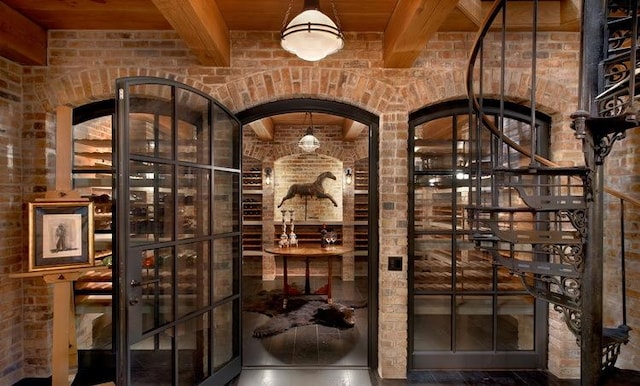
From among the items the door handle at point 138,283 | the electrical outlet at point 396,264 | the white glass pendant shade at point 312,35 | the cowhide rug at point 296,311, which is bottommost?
the cowhide rug at point 296,311

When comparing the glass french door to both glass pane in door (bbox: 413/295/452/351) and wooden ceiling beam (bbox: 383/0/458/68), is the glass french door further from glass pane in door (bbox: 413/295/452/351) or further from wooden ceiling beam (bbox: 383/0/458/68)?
glass pane in door (bbox: 413/295/452/351)

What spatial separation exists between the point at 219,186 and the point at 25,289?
185 cm

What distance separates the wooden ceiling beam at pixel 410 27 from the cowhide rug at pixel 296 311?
9.99 ft

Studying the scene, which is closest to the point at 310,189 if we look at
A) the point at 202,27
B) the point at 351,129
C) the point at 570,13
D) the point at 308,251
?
the point at 351,129

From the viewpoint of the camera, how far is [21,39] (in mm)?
2619

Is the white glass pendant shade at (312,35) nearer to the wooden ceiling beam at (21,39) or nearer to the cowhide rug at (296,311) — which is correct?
the wooden ceiling beam at (21,39)

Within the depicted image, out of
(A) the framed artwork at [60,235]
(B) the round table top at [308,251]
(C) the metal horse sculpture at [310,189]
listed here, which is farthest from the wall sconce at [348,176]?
(A) the framed artwork at [60,235]

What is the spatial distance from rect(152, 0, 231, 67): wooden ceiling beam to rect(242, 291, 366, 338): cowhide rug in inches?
112

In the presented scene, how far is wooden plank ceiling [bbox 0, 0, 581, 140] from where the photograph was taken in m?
2.33

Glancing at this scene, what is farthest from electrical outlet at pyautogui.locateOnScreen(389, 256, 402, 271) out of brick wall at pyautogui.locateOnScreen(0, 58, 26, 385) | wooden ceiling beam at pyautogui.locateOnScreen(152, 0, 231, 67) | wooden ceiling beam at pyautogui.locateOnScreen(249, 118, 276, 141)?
brick wall at pyautogui.locateOnScreen(0, 58, 26, 385)

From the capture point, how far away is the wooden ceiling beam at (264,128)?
511 cm

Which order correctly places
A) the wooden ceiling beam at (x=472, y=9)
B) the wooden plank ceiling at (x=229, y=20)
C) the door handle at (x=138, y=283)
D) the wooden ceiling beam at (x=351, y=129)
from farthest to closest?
the wooden ceiling beam at (x=351, y=129) < the wooden ceiling beam at (x=472, y=9) < the wooden plank ceiling at (x=229, y=20) < the door handle at (x=138, y=283)

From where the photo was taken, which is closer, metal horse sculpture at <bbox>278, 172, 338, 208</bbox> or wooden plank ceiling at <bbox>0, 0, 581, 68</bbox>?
wooden plank ceiling at <bbox>0, 0, 581, 68</bbox>

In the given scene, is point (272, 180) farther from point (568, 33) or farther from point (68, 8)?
point (568, 33)
